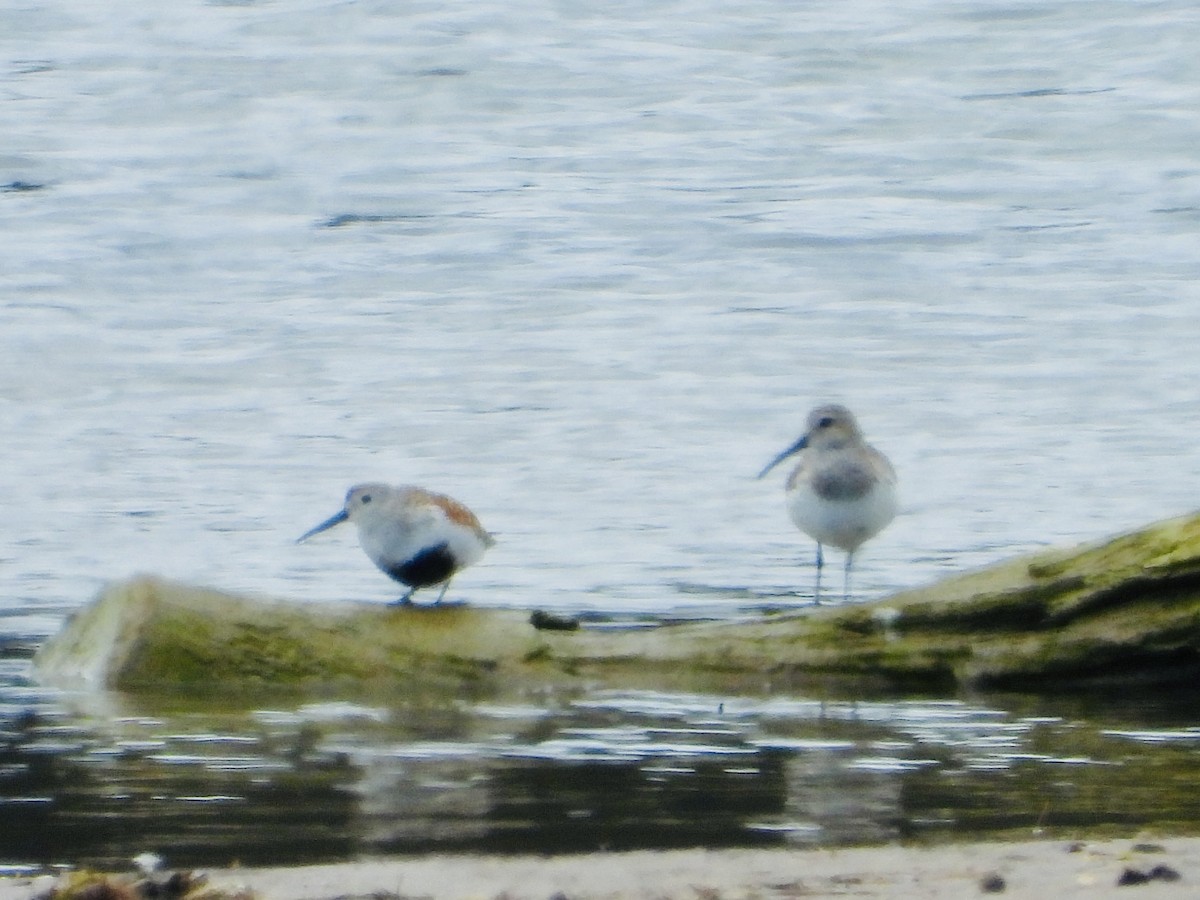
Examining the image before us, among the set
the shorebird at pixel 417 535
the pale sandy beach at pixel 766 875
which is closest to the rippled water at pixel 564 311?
the pale sandy beach at pixel 766 875

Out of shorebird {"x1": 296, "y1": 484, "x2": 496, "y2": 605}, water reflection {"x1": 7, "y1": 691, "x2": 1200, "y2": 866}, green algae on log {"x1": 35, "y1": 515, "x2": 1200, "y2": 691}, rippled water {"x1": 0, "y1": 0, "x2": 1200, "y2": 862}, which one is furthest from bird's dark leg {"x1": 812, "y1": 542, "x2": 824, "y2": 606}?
water reflection {"x1": 7, "y1": 691, "x2": 1200, "y2": 866}

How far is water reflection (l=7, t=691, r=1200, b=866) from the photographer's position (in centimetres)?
634

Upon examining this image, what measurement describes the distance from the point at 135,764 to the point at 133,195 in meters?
17.3

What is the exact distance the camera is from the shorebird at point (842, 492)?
10016 mm

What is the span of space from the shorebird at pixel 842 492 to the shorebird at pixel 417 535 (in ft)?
5.11

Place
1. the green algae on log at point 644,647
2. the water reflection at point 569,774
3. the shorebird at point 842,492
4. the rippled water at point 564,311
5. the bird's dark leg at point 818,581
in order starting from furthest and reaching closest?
the bird's dark leg at point 818,581, the rippled water at point 564,311, the shorebird at point 842,492, the green algae on log at point 644,647, the water reflection at point 569,774

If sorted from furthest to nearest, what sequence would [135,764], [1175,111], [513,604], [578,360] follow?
[1175,111]
[578,360]
[513,604]
[135,764]

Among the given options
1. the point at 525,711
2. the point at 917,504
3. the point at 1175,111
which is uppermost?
the point at 525,711

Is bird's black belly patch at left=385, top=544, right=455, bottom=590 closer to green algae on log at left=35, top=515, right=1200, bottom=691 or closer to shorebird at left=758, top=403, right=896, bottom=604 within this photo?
green algae on log at left=35, top=515, right=1200, bottom=691

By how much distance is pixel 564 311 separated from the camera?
18.7 metres

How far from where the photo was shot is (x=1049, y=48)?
29906mm

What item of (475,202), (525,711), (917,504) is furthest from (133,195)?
(525,711)

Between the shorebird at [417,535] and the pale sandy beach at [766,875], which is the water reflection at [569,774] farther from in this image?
the shorebird at [417,535]

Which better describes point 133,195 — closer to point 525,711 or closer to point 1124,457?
point 1124,457
